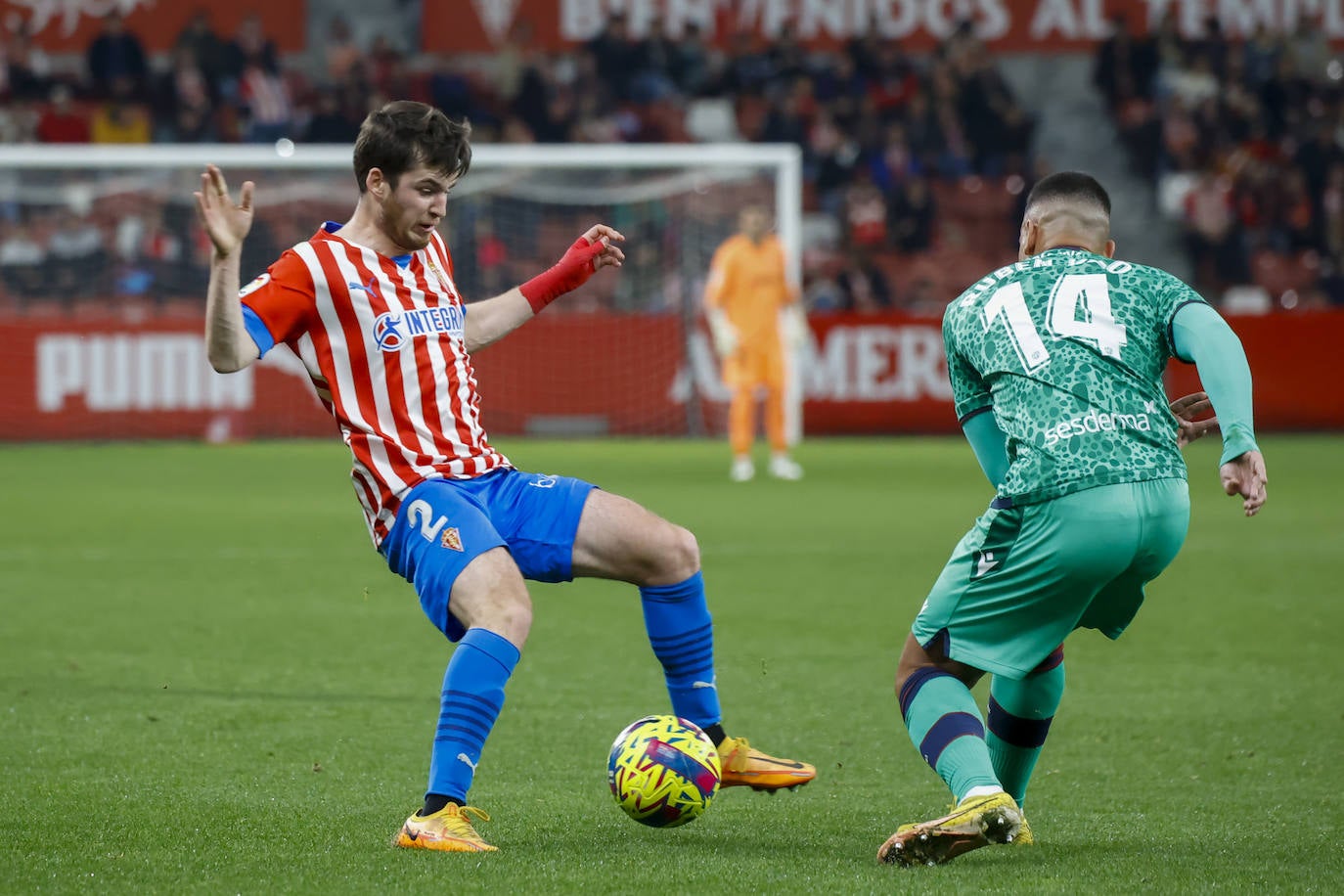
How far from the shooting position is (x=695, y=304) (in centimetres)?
2003

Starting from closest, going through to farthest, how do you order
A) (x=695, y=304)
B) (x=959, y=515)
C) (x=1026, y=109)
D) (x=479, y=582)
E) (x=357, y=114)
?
(x=479, y=582), (x=959, y=515), (x=695, y=304), (x=357, y=114), (x=1026, y=109)

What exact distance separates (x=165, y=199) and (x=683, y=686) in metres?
16.6

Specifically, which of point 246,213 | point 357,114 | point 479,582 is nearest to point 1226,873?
point 479,582

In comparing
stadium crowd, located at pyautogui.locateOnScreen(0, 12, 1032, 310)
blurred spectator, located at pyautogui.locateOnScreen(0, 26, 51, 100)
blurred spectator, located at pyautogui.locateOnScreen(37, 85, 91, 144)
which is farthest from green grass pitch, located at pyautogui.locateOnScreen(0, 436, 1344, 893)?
blurred spectator, located at pyautogui.locateOnScreen(0, 26, 51, 100)

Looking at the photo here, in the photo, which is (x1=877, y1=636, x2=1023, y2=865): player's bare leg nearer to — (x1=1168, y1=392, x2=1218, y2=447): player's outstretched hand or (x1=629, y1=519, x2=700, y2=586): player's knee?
(x1=629, y1=519, x2=700, y2=586): player's knee

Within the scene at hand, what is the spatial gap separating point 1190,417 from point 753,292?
12.4 m

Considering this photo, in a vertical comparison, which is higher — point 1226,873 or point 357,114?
point 357,114

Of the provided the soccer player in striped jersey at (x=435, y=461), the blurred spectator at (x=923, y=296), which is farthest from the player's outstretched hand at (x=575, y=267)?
the blurred spectator at (x=923, y=296)

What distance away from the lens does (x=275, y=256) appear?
64.2 feet

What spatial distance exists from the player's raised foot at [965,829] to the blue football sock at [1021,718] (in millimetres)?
508

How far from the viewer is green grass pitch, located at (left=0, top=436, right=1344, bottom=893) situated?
164 inches

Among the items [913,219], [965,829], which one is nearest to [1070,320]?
[965,829]

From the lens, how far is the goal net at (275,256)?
62.8ft

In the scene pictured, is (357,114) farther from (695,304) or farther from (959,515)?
(959,515)
